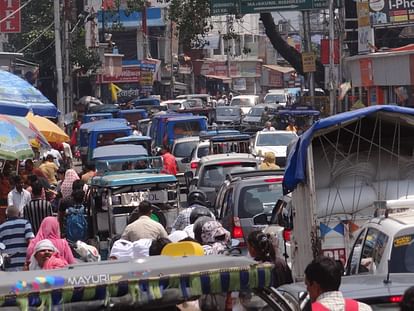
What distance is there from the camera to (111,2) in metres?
64.5

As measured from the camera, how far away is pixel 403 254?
363 inches

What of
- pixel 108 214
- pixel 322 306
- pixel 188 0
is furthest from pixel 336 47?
pixel 322 306

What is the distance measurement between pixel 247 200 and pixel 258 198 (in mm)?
183

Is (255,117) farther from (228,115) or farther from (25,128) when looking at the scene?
(25,128)

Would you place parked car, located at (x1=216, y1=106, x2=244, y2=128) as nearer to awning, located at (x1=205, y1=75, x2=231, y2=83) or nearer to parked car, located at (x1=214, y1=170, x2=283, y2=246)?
parked car, located at (x1=214, y1=170, x2=283, y2=246)

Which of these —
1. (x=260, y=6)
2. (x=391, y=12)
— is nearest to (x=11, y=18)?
(x=260, y=6)

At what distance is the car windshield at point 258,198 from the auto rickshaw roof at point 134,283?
31.2 feet

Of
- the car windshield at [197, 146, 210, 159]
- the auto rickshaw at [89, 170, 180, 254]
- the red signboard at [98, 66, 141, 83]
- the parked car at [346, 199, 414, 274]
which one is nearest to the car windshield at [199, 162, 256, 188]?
the auto rickshaw at [89, 170, 180, 254]

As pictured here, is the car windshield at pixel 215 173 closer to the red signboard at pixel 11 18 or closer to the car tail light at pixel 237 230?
the car tail light at pixel 237 230

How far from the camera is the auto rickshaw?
16719mm

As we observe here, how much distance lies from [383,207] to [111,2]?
5490 cm

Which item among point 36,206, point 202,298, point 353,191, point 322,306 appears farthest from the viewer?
point 36,206

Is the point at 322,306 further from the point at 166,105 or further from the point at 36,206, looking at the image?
the point at 166,105

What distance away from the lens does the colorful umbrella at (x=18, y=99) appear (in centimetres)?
1972
